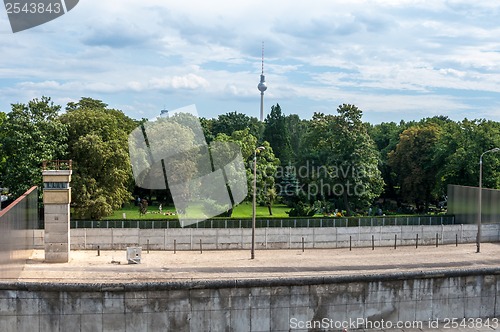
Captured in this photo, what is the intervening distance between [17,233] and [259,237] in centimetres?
1638

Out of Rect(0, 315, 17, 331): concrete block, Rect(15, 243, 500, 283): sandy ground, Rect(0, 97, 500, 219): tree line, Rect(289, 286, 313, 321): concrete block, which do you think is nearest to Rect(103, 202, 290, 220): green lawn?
Rect(0, 97, 500, 219): tree line

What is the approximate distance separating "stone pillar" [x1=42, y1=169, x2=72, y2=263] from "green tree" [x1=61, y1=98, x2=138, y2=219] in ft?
38.0

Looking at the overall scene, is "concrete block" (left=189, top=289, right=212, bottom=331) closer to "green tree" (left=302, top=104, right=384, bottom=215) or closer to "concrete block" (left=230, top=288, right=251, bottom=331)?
"concrete block" (left=230, top=288, right=251, bottom=331)

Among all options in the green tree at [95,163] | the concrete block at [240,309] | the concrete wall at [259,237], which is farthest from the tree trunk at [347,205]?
the concrete block at [240,309]

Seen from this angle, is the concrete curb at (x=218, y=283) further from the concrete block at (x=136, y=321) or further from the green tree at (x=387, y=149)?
the green tree at (x=387, y=149)

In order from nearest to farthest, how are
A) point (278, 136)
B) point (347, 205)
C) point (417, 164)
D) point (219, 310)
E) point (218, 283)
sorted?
point (218, 283) < point (219, 310) < point (347, 205) < point (417, 164) < point (278, 136)

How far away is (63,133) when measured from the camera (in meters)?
48.8

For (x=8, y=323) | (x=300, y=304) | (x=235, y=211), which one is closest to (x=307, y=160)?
(x=235, y=211)

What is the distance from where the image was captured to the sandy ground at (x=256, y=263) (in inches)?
1283

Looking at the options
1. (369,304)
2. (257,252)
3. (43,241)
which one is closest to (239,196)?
(257,252)

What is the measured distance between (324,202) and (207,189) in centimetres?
1269

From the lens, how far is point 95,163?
161 feet

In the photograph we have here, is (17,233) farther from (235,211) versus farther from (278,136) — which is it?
(278,136)

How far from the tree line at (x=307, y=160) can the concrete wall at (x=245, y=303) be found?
1076 inches
